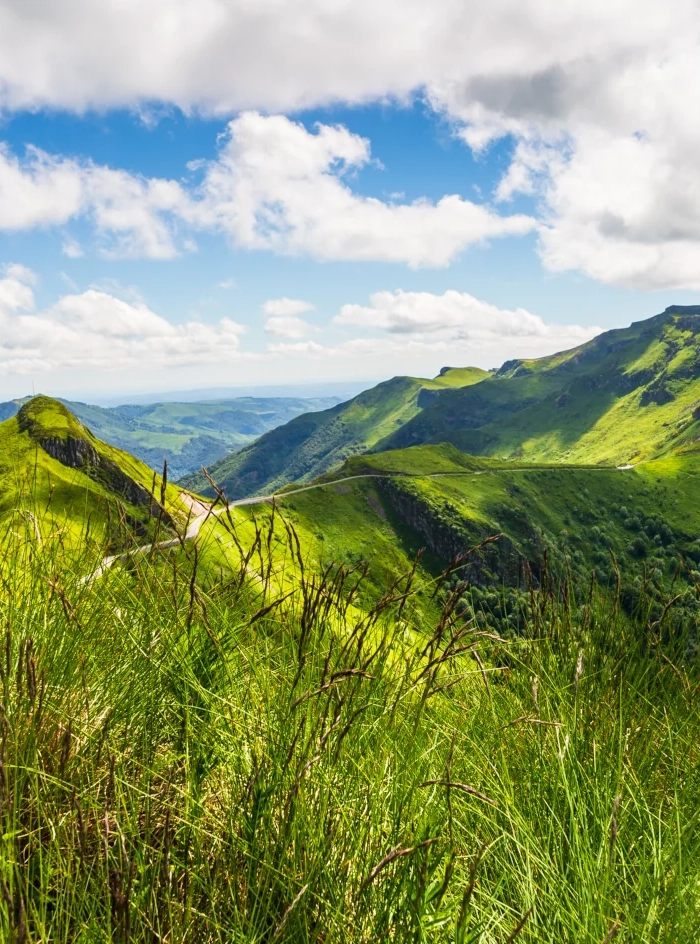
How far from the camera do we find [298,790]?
261 cm

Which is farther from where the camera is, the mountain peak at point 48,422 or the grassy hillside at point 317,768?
the mountain peak at point 48,422

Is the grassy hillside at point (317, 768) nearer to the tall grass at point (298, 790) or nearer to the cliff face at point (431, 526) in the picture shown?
the tall grass at point (298, 790)

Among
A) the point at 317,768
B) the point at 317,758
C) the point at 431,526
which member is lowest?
the point at 431,526

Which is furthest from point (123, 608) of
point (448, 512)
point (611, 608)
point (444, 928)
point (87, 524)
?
point (448, 512)

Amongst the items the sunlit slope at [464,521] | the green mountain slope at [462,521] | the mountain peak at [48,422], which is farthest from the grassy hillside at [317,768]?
the mountain peak at [48,422]

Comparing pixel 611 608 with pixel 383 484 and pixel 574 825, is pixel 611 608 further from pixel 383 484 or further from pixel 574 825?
pixel 383 484

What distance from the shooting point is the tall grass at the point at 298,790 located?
2320mm

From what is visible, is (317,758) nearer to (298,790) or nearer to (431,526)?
(298,790)

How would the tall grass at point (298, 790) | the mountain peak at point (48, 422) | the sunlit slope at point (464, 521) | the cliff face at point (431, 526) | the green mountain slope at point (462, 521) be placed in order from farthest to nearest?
the cliff face at point (431, 526), the sunlit slope at point (464, 521), the green mountain slope at point (462, 521), the mountain peak at point (48, 422), the tall grass at point (298, 790)

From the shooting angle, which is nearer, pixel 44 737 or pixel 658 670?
pixel 44 737

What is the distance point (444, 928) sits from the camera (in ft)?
8.71

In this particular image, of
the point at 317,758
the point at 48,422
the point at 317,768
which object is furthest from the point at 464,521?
the point at 317,758

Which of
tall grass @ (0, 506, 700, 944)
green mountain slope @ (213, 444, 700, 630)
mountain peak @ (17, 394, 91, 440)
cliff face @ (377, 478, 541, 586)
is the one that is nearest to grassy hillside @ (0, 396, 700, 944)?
tall grass @ (0, 506, 700, 944)

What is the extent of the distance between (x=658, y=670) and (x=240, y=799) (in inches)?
166
